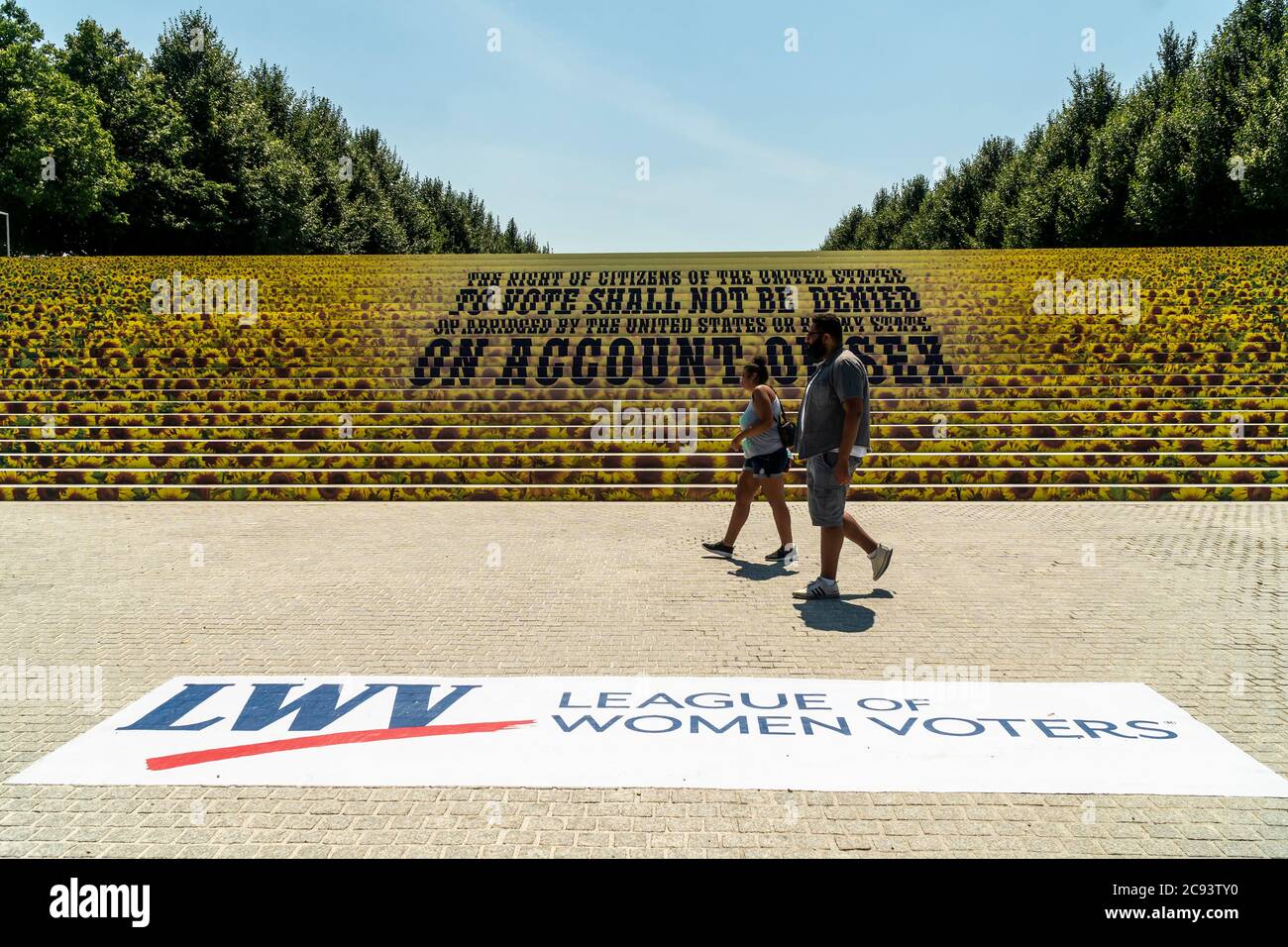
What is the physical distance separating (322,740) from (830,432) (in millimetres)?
3928

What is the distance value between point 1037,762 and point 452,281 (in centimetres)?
A: 1921

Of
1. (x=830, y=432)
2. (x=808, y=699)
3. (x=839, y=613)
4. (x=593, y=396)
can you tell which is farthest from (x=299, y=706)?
(x=593, y=396)

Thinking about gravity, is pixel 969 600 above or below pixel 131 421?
below

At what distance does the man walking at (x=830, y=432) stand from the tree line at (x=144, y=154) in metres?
32.6

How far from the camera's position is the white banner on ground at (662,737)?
11.7ft

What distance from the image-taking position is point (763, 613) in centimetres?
615

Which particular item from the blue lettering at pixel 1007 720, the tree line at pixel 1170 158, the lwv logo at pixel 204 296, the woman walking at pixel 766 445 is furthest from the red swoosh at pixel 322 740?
the tree line at pixel 1170 158

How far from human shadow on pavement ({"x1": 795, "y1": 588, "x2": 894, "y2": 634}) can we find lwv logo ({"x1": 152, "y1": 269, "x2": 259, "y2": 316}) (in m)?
15.9

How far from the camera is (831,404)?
6195 millimetres

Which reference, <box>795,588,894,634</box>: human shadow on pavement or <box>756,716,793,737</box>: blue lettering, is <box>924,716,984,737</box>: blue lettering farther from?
<box>795,588,894,634</box>: human shadow on pavement

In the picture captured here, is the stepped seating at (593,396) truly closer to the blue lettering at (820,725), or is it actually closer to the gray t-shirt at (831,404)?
the gray t-shirt at (831,404)

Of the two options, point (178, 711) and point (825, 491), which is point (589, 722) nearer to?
point (178, 711)
